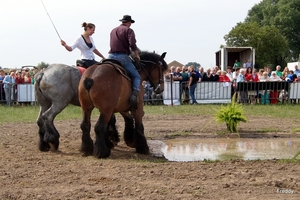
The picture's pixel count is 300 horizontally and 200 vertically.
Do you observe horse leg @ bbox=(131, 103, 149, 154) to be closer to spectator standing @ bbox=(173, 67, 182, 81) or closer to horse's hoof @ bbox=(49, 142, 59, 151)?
horse's hoof @ bbox=(49, 142, 59, 151)

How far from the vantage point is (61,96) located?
10.4 meters

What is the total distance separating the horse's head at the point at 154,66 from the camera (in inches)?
431

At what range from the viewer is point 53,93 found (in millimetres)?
10312

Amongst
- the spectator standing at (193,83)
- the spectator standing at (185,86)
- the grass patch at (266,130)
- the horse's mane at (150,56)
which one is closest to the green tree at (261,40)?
the spectator standing at (185,86)

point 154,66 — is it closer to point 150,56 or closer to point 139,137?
point 150,56

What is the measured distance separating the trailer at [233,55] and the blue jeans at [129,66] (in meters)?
21.1

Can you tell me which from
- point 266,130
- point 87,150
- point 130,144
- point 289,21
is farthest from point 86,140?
point 289,21

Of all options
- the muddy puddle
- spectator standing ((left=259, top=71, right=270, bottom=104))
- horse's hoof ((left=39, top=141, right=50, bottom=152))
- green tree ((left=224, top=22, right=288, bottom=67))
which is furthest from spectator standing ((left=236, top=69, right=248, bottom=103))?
green tree ((left=224, top=22, right=288, bottom=67))

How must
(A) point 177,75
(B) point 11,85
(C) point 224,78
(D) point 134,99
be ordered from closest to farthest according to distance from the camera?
(D) point 134,99
(B) point 11,85
(C) point 224,78
(A) point 177,75

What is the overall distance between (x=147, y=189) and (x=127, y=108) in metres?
3.88

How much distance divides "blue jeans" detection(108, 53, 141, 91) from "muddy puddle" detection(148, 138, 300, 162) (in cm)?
148

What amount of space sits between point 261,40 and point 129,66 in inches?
2143

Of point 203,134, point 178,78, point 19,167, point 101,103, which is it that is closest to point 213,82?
point 178,78

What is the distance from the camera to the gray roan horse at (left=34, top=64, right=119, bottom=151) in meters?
10.2
